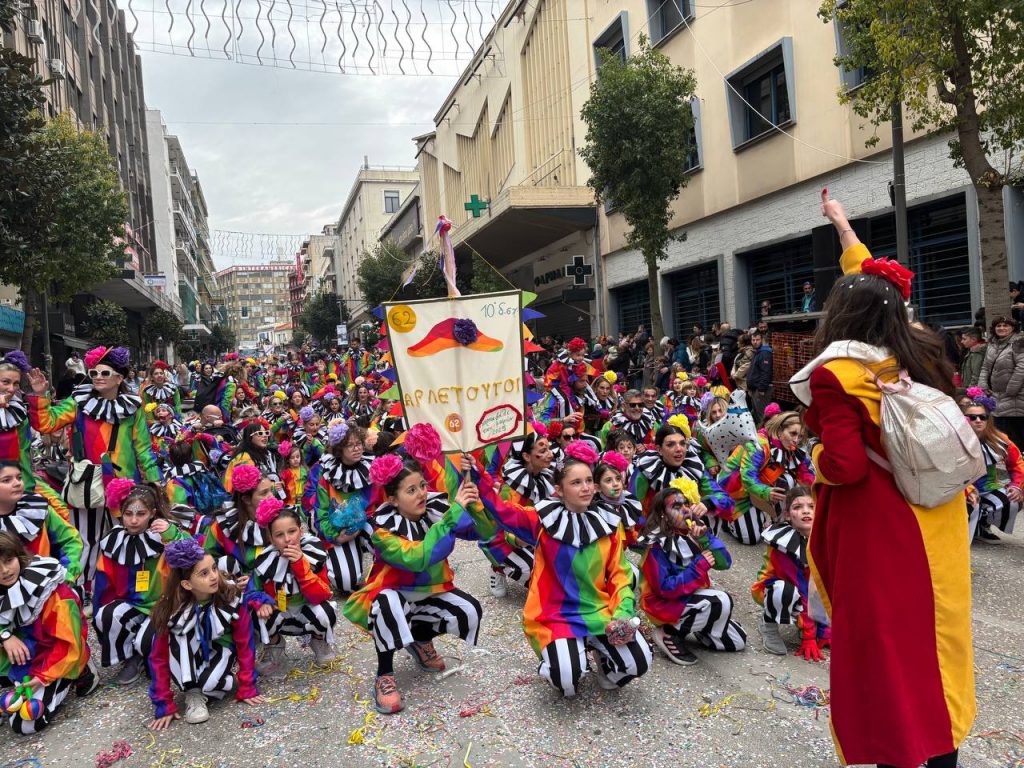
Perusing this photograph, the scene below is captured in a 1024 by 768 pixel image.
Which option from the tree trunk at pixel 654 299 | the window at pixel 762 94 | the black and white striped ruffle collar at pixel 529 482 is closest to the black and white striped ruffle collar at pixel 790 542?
the black and white striped ruffle collar at pixel 529 482

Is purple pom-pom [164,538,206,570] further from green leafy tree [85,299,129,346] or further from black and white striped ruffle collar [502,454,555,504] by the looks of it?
green leafy tree [85,299,129,346]

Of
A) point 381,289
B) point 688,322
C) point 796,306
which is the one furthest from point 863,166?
point 381,289

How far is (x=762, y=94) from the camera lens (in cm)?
1659

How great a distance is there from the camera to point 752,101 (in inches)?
667

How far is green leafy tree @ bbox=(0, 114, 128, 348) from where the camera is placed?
9.63m

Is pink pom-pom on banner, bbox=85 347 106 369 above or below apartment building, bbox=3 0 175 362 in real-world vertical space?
below

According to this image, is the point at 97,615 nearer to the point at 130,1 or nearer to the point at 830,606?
the point at 830,606

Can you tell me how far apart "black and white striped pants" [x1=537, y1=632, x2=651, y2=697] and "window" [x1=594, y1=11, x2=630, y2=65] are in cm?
1946

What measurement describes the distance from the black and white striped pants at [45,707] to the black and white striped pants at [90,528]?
150 centimetres

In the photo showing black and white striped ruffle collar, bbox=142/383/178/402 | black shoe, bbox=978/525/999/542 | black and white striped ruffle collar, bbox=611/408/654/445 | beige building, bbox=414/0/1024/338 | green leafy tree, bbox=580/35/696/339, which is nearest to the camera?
black shoe, bbox=978/525/999/542

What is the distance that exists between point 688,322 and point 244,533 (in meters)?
17.4

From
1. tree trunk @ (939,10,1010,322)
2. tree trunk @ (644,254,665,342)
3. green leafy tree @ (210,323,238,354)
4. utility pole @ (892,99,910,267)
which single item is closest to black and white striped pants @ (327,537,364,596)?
tree trunk @ (939,10,1010,322)

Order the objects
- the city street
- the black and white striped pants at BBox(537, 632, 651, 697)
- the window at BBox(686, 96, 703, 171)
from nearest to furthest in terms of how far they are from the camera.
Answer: the city street, the black and white striped pants at BBox(537, 632, 651, 697), the window at BBox(686, 96, 703, 171)

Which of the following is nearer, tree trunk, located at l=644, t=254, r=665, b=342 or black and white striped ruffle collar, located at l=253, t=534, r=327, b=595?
black and white striped ruffle collar, located at l=253, t=534, r=327, b=595
